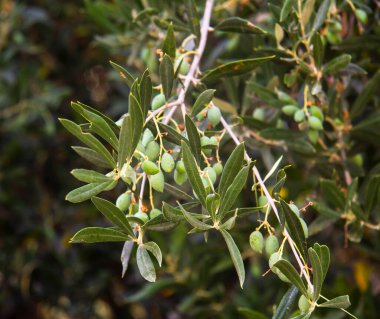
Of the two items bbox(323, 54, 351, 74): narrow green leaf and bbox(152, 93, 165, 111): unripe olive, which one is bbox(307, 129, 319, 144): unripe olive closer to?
bbox(323, 54, 351, 74): narrow green leaf

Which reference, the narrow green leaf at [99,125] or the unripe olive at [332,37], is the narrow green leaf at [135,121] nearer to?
the narrow green leaf at [99,125]

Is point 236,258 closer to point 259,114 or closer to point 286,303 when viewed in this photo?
point 286,303

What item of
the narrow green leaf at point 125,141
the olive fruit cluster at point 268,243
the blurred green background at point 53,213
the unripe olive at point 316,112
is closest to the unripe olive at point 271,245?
the olive fruit cluster at point 268,243

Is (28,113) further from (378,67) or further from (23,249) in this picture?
(378,67)

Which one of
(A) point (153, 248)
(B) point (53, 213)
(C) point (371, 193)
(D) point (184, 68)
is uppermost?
(D) point (184, 68)

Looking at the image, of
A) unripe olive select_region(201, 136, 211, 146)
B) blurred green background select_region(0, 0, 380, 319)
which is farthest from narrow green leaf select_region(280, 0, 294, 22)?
blurred green background select_region(0, 0, 380, 319)

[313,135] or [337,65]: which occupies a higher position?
[337,65]

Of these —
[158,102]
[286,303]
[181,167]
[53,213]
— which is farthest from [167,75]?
[53,213]

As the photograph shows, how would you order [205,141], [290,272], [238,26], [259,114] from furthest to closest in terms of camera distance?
[259,114], [238,26], [205,141], [290,272]
